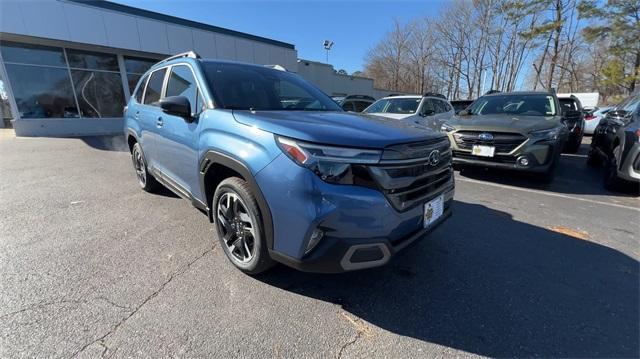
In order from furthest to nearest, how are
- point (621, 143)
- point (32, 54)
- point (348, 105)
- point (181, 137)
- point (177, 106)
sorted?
1. point (348, 105)
2. point (32, 54)
3. point (621, 143)
4. point (181, 137)
5. point (177, 106)

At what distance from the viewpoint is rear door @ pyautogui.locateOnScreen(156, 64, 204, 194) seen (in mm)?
2762

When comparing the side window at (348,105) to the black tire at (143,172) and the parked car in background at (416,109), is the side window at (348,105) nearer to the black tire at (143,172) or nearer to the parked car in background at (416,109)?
the parked car in background at (416,109)

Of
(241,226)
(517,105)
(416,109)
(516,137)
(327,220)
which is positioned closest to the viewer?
(327,220)

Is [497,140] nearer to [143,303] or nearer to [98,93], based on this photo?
[143,303]

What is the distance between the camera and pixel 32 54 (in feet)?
39.4

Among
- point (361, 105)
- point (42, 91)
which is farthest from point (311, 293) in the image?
point (42, 91)

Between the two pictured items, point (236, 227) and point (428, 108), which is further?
point (428, 108)

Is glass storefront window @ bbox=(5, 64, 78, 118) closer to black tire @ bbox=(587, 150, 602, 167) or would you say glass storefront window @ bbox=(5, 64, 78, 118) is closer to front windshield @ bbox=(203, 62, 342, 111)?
front windshield @ bbox=(203, 62, 342, 111)

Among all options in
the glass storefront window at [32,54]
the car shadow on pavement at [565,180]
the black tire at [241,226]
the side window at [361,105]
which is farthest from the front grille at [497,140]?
the glass storefront window at [32,54]

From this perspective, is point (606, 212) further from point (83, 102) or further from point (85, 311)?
point (83, 102)

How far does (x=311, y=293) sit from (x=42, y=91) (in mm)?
15820

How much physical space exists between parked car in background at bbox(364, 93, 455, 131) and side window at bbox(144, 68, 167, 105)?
16.3ft

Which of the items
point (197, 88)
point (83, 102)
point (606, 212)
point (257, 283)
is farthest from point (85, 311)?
point (83, 102)

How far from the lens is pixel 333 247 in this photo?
184 cm
